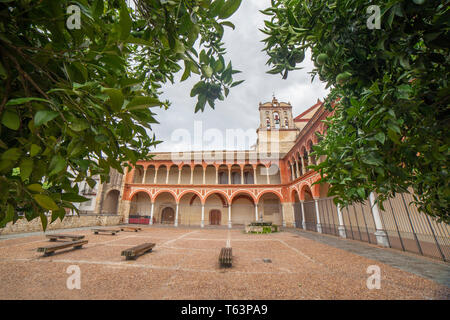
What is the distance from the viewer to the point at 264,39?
1486 mm

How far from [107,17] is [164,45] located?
35.4 inches

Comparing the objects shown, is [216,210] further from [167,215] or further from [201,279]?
[201,279]

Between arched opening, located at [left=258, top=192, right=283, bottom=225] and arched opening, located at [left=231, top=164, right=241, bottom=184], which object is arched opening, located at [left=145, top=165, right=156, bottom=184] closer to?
arched opening, located at [left=231, top=164, right=241, bottom=184]

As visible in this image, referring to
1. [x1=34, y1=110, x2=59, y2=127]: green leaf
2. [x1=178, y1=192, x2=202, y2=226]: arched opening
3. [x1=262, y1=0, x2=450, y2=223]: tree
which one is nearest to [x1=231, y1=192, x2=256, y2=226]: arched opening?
[x1=178, y1=192, x2=202, y2=226]: arched opening

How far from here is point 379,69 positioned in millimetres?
1283

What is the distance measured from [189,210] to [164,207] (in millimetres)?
2934

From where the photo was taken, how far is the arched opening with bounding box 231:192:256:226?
19.9 m

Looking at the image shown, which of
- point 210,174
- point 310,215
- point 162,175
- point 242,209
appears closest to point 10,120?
point 310,215

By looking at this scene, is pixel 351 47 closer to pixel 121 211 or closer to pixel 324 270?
pixel 324 270

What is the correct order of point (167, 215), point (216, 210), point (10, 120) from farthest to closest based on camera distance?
point (167, 215)
point (216, 210)
point (10, 120)

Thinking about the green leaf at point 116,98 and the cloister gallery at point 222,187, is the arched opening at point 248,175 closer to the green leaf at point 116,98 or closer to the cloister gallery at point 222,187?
the cloister gallery at point 222,187

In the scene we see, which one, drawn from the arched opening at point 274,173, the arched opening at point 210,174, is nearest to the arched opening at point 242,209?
the arched opening at point 274,173

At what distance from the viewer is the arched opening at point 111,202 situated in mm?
19734

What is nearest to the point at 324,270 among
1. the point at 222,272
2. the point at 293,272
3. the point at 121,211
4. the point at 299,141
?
the point at 293,272
